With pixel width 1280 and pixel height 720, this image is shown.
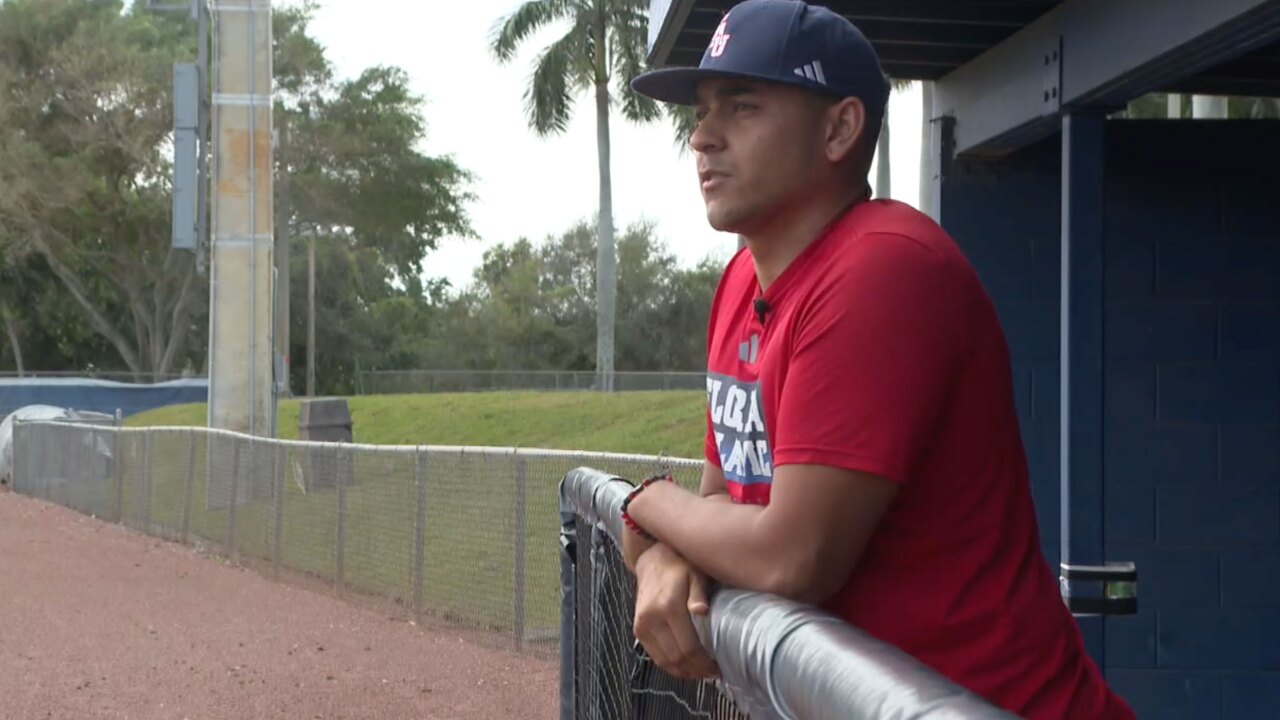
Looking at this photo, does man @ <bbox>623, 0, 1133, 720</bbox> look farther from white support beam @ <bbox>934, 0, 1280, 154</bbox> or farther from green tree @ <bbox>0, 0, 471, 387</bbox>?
green tree @ <bbox>0, 0, 471, 387</bbox>

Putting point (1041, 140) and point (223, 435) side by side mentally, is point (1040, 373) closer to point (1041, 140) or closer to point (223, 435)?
point (1041, 140)

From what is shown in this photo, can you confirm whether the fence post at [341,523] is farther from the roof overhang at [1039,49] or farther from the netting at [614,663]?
the netting at [614,663]

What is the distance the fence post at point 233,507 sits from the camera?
1452 cm

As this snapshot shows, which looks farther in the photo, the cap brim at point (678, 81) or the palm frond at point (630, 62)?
the palm frond at point (630, 62)

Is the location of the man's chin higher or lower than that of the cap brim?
lower

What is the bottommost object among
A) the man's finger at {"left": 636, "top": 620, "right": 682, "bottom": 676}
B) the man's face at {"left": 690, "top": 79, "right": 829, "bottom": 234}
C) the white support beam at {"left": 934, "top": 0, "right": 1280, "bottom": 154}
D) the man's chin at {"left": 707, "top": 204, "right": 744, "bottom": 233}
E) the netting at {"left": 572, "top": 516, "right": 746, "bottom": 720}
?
the netting at {"left": 572, "top": 516, "right": 746, "bottom": 720}

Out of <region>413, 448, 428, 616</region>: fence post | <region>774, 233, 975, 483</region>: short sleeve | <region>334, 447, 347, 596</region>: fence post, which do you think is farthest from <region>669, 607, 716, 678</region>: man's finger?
<region>334, 447, 347, 596</region>: fence post

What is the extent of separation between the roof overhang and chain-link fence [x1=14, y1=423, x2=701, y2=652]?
222cm

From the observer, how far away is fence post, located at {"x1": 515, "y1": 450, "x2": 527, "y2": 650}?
937 centimetres

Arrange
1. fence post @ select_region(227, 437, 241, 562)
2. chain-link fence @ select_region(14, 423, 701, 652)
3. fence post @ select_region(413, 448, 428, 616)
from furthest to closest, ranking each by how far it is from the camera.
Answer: fence post @ select_region(227, 437, 241, 562) → fence post @ select_region(413, 448, 428, 616) → chain-link fence @ select_region(14, 423, 701, 652)

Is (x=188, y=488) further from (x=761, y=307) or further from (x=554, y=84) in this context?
(x=554, y=84)

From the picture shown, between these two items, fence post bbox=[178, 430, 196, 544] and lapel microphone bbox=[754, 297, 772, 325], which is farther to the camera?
fence post bbox=[178, 430, 196, 544]

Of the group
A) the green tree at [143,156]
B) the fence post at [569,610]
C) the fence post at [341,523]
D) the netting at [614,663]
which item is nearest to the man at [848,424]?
the netting at [614,663]

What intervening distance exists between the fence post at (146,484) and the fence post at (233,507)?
9.84ft
